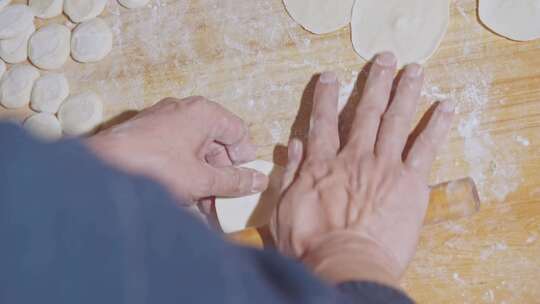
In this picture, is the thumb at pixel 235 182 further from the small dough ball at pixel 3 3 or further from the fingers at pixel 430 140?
the small dough ball at pixel 3 3

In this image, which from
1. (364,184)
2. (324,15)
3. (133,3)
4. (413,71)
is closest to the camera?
(364,184)

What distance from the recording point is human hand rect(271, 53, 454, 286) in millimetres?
971

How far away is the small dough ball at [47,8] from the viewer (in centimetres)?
142

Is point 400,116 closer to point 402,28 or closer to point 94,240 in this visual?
point 402,28

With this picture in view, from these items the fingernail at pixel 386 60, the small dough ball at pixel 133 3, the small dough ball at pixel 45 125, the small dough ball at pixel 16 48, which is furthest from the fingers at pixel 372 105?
the small dough ball at pixel 16 48

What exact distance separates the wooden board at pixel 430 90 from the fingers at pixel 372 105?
0.07 meters

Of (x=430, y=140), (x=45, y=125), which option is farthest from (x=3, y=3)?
(x=430, y=140)

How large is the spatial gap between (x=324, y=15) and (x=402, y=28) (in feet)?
0.51

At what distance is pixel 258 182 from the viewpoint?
118 cm

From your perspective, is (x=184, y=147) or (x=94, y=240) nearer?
(x=94, y=240)

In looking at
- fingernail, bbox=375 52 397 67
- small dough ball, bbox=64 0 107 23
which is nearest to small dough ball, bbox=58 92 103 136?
small dough ball, bbox=64 0 107 23

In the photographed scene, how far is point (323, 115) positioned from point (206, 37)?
0.33 m

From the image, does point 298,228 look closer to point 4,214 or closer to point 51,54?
point 4,214

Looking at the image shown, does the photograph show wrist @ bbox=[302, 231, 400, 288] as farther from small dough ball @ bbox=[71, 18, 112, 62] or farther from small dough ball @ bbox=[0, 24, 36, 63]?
small dough ball @ bbox=[0, 24, 36, 63]
